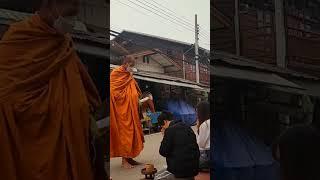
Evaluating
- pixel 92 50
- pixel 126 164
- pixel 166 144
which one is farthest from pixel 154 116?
pixel 92 50

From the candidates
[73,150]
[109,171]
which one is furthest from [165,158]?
[73,150]

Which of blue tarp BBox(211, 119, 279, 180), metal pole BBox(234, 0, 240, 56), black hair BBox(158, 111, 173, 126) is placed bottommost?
blue tarp BBox(211, 119, 279, 180)

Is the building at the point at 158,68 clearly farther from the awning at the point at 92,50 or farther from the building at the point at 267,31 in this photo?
the building at the point at 267,31

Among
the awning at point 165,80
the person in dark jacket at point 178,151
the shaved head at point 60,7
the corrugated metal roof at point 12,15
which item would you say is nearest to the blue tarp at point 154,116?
the person in dark jacket at point 178,151

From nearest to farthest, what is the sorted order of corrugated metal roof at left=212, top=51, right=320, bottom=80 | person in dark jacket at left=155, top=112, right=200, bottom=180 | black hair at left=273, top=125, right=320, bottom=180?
black hair at left=273, top=125, right=320, bottom=180, corrugated metal roof at left=212, top=51, right=320, bottom=80, person in dark jacket at left=155, top=112, right=200, bottom=180

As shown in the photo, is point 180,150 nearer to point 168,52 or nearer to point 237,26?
point 168,52

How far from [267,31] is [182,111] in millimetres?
588

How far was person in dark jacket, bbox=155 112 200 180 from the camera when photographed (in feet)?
5.92

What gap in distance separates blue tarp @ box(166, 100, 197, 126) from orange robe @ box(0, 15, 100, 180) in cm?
46

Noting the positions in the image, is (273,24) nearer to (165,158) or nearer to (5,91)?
(165,158)

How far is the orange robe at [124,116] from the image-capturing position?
195cm

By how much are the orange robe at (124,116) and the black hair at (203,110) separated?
0.31 meters

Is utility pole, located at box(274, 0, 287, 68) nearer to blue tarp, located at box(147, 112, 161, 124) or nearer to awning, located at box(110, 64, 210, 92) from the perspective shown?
awning, located at box(110, 64, 210, 92)

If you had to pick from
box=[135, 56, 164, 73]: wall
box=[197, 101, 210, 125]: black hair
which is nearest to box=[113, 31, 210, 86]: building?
box=[135, 56, 164, 73]: wall
